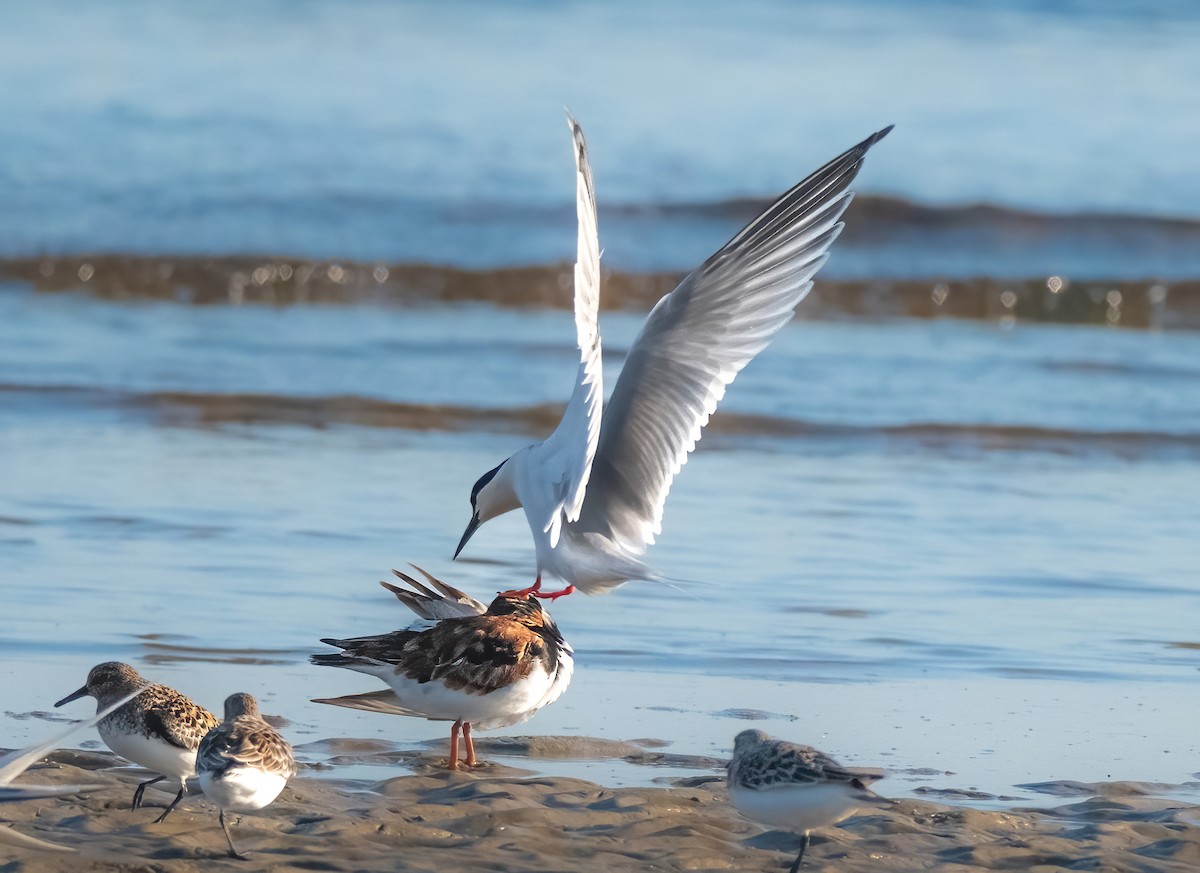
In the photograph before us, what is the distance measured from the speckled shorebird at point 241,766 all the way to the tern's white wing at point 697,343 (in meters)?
2.60

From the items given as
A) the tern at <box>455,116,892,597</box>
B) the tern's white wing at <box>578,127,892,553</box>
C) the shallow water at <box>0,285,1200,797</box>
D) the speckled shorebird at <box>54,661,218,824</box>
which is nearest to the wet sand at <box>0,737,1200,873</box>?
the speckled shorebird at <box>54,661,218,824</box>

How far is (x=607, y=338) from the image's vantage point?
14008 mm

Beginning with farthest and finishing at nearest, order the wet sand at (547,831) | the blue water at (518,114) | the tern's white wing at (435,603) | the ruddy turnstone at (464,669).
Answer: the blue water at (518,114), the tern's white wing at (435,603), the ruddy turnstone at (464,669), the wet sand at (547,831)

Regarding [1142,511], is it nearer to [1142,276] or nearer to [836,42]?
[1142,276]

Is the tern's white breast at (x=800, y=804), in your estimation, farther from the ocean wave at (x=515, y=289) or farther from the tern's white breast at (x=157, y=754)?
the ocean wave at (x=515, y=289)

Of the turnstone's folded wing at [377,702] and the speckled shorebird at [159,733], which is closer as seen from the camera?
the speckled shorebird at [159,733]

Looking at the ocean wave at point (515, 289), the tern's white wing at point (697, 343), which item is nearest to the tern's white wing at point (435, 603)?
the tern's white wing at point (697, 343)

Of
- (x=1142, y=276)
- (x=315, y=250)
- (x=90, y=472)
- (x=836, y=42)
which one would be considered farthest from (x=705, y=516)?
(x=836, y=42)

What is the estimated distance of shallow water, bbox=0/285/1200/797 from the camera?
19.3ft

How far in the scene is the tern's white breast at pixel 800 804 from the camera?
13.4 ft

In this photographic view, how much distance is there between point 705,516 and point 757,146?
14215mm

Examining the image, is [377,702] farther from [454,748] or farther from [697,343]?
[697,343]

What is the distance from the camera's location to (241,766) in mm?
4156

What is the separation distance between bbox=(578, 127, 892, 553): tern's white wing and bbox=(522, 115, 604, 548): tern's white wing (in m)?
0.47
